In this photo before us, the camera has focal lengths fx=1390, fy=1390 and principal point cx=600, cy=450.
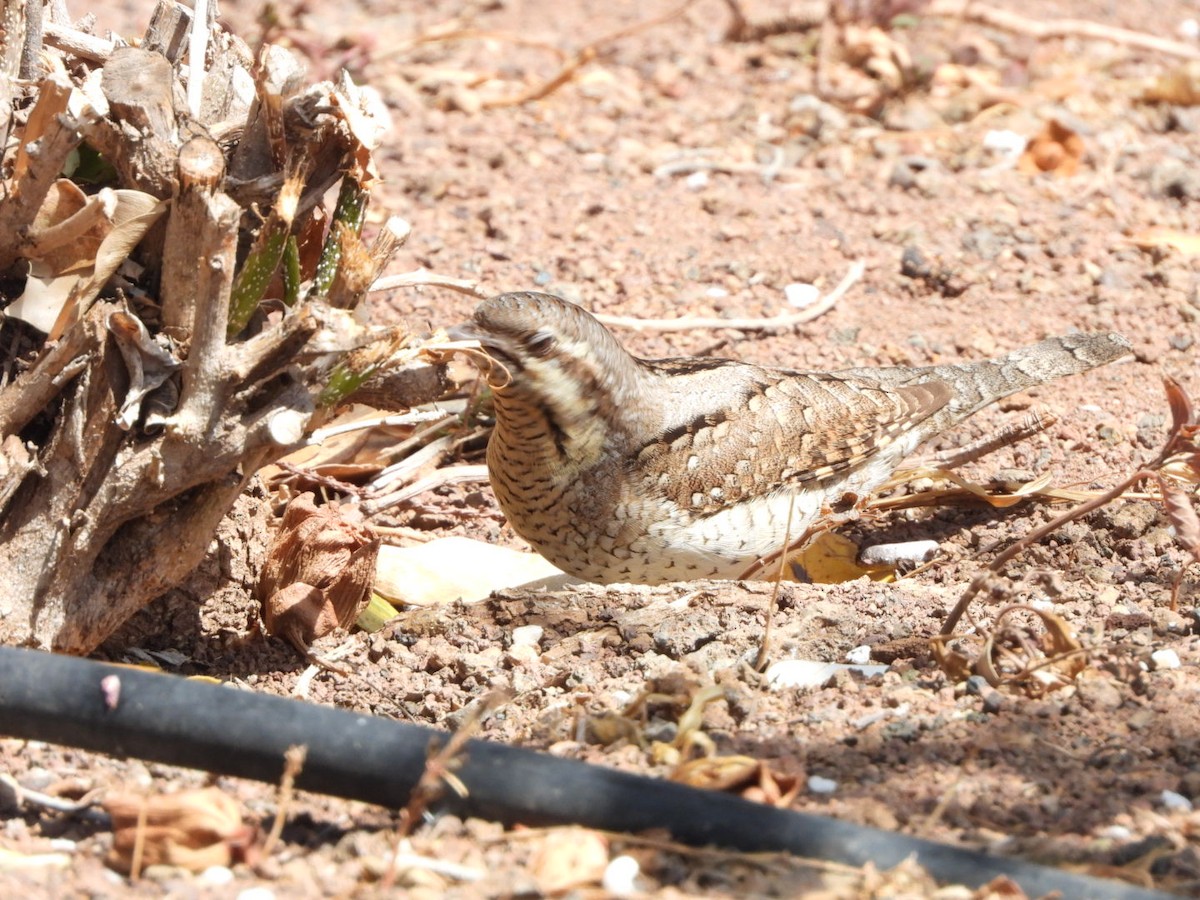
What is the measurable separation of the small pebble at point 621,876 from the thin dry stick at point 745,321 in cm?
326

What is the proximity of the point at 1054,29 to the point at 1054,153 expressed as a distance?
168cm

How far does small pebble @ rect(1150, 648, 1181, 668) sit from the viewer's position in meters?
3.10

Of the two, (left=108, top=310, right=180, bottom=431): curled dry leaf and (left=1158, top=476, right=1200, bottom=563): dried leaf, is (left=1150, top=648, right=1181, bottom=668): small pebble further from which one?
(left=108, top=310, right=180, bottom=431): curled dry leaf

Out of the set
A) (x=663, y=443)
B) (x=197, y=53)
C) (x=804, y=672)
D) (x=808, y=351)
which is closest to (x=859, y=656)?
(x=804, y=672)

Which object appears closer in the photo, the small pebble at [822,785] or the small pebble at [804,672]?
the small pebble at [822,785]

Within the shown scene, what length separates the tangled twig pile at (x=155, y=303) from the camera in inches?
120

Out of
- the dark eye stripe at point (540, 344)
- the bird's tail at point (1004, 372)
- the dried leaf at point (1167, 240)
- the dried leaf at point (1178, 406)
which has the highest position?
the dried leaf at point (1178, 406)

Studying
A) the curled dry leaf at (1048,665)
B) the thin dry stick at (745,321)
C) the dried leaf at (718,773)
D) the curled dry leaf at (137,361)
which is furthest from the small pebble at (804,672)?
the thin dry stick at (745,321)

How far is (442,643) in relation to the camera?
3838mm

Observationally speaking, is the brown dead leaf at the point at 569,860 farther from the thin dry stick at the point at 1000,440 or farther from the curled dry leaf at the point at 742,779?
the thin dry stick at the point at 1000,440

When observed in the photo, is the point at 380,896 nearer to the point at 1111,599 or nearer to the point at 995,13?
the point at 1111,599

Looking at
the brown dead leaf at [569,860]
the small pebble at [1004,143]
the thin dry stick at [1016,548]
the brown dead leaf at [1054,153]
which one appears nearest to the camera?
the brown dead leaf at [569,860]

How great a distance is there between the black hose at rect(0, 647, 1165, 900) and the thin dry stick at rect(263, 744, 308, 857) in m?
0.02

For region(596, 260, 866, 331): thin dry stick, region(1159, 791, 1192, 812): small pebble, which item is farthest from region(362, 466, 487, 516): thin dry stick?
region(1159, 791, 1192, 812): small pebble
